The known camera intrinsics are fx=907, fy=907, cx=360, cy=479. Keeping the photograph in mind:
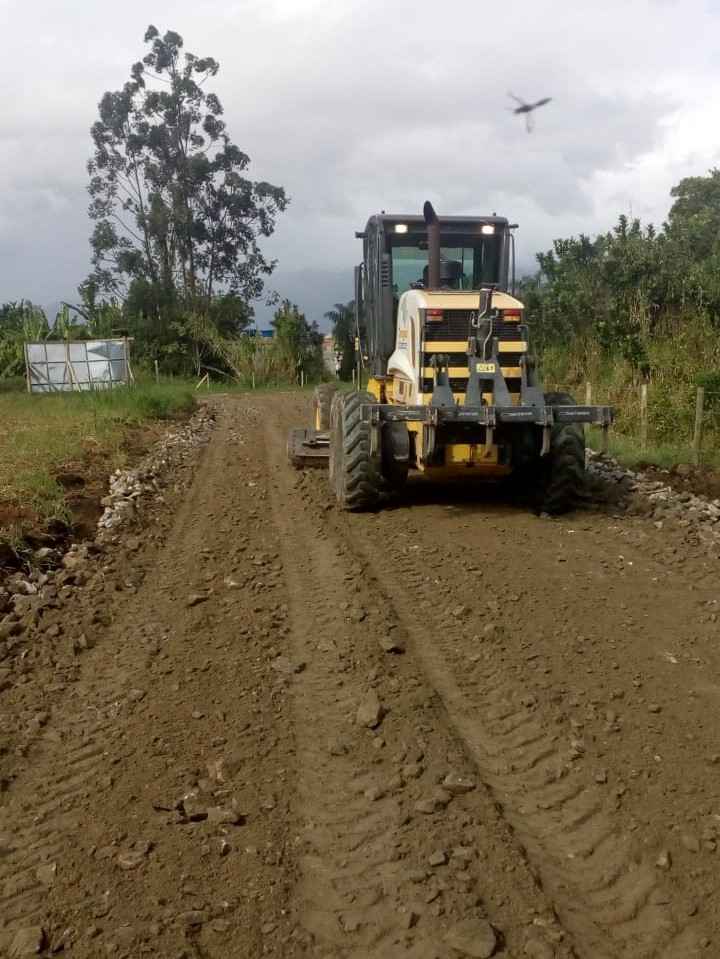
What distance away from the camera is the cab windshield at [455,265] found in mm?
9773

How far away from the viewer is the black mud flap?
11.4 m

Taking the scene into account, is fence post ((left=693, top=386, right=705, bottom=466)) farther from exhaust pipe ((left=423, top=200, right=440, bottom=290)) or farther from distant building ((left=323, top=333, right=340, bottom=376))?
distant building ((left=323, top=333, right=340, bottom=376))

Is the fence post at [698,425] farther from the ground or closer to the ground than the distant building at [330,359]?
closer to the ground

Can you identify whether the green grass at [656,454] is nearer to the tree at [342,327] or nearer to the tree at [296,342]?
the tree at [342,327]

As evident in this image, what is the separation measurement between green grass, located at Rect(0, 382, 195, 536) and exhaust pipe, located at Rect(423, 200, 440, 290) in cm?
434

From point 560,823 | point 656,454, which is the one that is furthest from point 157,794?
point 656,454

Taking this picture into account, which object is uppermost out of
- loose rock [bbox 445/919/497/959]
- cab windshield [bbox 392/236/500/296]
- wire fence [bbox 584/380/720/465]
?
cab windshield [bbox 392/236/500/296]

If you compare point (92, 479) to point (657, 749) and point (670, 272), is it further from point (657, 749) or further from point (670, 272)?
point (670, 272)

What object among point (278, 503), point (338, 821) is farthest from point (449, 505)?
point (338, 821)

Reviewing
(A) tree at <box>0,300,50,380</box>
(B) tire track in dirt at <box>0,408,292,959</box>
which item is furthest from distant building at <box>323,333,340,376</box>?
(B) tire track in dirt at <box>0,408,292,959</box>

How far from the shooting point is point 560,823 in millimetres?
3480

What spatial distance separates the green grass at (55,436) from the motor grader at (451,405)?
2978 millimetres

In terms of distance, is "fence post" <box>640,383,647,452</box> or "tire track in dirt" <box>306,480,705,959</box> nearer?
"tire track in dirt" <box>306,480,705,959</box>

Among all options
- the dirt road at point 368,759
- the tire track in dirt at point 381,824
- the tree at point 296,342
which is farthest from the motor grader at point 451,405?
the tree at point 296,342
